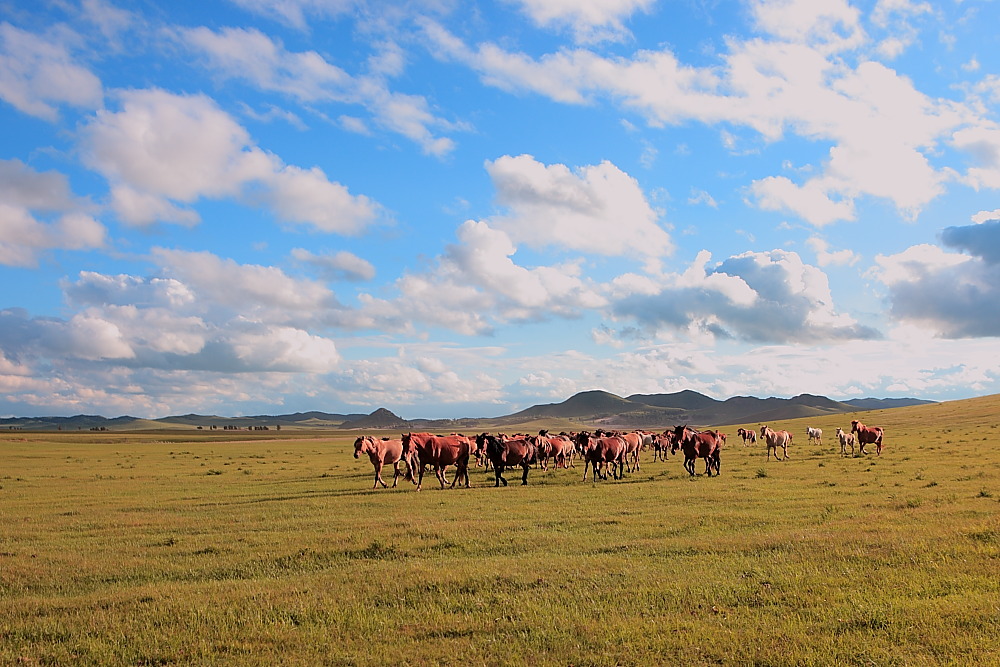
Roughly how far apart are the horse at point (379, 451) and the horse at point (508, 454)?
12.6 feet

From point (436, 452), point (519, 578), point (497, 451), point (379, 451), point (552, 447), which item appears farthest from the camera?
point (552, 447)

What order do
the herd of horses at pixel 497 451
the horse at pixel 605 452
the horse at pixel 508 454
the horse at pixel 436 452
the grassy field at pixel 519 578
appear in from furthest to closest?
the horse at pixel 605 452 < the horse at pixel 508 454 < the herd of horses at pixel 497 451 < the horse at pixel 436 452 < the grassy field at pixel 519 578

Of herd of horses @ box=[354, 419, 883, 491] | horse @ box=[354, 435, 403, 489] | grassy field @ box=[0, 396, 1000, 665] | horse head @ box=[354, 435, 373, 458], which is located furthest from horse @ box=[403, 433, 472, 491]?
grassy field @ box=[0, 396, 1000, 665]

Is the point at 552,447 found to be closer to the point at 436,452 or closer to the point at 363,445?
the point at 436,452

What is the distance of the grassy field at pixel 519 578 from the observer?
8.10 m

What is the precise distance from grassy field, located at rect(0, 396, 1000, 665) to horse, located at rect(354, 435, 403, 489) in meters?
3.81

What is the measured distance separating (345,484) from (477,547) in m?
15.9

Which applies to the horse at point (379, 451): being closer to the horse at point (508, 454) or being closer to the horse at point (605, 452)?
the horse at point (508, 454)

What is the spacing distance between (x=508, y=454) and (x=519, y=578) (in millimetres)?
18286

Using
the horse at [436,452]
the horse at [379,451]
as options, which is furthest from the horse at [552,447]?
the horse at [379,451]

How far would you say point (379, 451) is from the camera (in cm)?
2734

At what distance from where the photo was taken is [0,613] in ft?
33.7

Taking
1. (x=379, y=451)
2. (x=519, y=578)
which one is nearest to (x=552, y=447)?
(x=379, y=451)

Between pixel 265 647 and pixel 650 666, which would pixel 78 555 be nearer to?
pixel 265 647
